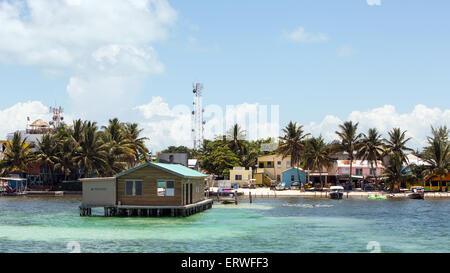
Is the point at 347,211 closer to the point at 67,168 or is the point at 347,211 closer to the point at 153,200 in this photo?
the point at 153,200

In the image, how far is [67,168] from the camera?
103500 mm

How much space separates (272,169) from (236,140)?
58.1 ft

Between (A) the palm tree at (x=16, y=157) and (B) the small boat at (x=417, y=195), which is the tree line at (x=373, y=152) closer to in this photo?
(B) the small boat at (x=417, y=195)

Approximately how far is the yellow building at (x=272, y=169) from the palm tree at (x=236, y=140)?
14.7 meters

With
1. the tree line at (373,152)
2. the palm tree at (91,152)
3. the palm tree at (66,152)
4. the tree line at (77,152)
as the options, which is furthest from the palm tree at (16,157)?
the tree line at (373,152)

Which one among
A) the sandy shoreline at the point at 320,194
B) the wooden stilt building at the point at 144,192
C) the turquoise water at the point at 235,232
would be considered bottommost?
the turquoise water at the point at 235,232

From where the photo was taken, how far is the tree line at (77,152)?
100750mm

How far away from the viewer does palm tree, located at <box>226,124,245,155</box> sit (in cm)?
12975

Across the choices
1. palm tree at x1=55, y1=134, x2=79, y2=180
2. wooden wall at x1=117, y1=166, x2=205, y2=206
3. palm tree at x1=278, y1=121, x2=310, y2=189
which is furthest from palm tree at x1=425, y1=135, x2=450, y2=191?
palm tree at x1=55, y1=134, x2=79, y2=180

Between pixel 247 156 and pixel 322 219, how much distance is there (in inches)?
2945

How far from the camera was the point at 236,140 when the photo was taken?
426 feet

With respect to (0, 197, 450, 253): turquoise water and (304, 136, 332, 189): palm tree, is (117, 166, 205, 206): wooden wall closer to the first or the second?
(0, 197, 450, 253): turquoise water

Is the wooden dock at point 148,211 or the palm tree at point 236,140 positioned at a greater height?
the palm tree at point 236,140
